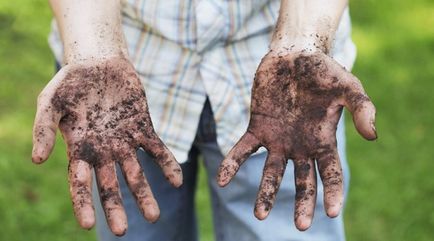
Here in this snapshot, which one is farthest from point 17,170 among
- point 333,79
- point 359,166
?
point 333,79

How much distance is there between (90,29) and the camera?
1.70 metres

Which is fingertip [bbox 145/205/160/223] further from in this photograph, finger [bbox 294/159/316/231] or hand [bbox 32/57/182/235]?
finger [bbox 294/159/316/231]

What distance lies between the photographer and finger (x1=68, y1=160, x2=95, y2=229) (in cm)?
151

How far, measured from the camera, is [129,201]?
76.2 inches

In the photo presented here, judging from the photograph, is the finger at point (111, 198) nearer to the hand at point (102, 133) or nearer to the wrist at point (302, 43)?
the hand at point (102, 133)

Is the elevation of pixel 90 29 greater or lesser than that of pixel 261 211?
greater

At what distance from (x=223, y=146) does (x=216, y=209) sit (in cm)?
22

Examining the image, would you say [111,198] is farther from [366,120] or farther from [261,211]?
[366,120]

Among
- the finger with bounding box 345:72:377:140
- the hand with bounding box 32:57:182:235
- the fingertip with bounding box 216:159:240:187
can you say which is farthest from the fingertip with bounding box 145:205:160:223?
the finger with bounding box 345:72:377:140

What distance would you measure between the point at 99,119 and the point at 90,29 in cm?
19

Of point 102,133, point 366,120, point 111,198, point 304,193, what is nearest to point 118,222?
point 111,198

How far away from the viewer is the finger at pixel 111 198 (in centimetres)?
154

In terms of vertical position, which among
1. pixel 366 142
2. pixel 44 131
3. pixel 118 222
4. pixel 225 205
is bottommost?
pixel 366 142

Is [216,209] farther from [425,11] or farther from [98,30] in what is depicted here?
[425,11]
